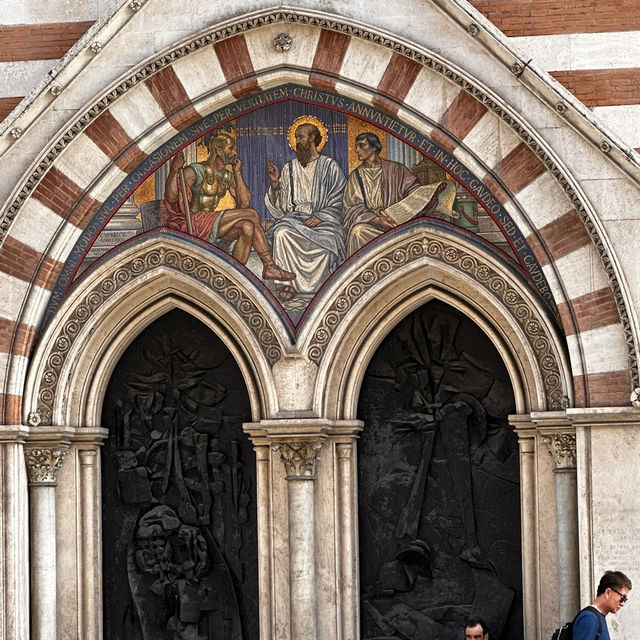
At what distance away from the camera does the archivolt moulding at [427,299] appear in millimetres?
12336

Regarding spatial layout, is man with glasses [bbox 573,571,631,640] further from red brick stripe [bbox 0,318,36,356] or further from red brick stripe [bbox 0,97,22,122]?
red brick stripe [bbox 0,97,22,122]

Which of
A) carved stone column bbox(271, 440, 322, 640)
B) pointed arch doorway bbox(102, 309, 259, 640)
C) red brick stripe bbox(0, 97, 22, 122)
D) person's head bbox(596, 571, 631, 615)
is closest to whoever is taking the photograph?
person's head bbox(596, 571, 631, 615)

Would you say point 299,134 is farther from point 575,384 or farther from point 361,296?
point 575,384

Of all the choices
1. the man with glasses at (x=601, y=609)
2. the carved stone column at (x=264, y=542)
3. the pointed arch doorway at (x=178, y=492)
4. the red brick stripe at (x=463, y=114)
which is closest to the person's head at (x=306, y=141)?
the red brick stripe at (x=463, y=114)

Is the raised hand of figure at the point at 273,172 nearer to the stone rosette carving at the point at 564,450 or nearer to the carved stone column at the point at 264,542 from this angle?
the carved stone column at the point at 264,542

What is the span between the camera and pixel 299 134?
42.1 feet

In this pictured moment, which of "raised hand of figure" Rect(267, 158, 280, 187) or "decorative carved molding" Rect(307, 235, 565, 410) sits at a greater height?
"raised hand of figure" Rect(267, 158, 280, 187)

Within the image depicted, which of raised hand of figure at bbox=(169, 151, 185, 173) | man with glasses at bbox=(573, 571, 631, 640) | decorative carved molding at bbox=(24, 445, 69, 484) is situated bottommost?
man with glasses at bbox=(573, 571, 631, 640)

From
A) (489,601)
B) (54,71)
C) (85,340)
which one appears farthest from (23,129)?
(489,601)

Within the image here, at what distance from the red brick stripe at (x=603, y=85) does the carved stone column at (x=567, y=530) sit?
2584mm

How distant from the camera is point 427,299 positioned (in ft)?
42.2

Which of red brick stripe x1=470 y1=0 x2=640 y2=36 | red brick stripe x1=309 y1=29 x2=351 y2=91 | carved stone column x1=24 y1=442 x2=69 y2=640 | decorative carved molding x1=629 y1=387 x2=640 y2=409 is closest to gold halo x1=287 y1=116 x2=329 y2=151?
red brick stripe x1=309 y1=29 x2=351 y2=91

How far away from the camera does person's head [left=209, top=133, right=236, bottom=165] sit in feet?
42.2

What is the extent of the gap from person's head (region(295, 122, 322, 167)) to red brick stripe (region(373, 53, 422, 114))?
0.70 meters
